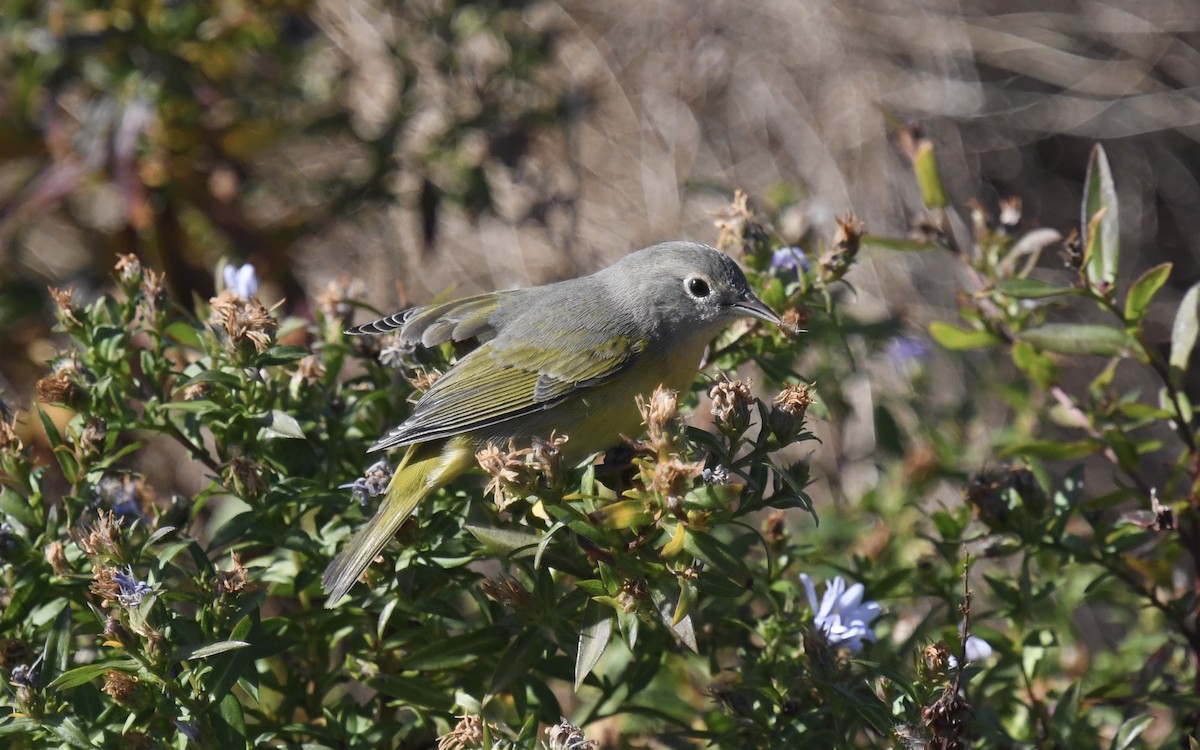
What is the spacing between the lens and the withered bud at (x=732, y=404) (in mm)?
1890

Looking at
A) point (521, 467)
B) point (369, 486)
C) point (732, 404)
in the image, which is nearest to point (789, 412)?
point (732, 404)

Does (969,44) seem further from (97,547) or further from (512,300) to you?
(97,547)

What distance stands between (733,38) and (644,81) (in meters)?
0.57

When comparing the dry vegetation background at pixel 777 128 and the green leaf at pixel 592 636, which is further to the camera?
the dry vegetation background at pixel 777 128

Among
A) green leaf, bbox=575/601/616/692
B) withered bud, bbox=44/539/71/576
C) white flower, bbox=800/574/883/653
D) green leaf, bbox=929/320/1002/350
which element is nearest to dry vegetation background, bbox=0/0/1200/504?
green leaf, bbox=929/320/1002/350

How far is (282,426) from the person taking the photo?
2107mm

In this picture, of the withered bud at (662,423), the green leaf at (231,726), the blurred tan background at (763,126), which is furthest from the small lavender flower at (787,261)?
the blurred tan background at (763,126)

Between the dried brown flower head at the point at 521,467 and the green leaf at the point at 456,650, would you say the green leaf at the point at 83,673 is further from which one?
the dried brown flower head at the point at 521,467

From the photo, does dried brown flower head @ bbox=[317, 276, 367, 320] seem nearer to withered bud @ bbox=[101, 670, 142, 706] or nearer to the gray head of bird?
the gray head of bird

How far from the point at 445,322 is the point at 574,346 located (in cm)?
32

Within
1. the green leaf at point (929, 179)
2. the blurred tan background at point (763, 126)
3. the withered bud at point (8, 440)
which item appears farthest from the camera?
the blurred tan background at point (763, 126)

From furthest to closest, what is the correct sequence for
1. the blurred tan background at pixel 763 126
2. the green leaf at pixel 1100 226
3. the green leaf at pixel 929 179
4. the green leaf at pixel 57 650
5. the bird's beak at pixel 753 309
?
the blurred tan background at pixel 763 126
the green leaf at pixel 929 179
the green leaf at pixel 1100 226
the bird's beak at pixel 753 309
the green leaf at pixel 57 650

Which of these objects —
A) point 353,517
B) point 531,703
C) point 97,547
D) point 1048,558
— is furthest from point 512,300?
point 1048,558

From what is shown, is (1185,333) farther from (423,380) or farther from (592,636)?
(423,380)
